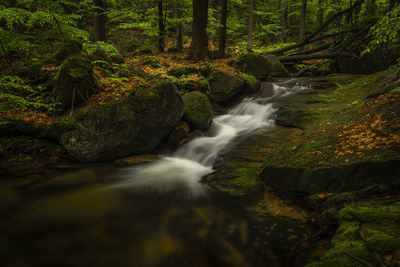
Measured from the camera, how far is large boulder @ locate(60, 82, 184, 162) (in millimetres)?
5555

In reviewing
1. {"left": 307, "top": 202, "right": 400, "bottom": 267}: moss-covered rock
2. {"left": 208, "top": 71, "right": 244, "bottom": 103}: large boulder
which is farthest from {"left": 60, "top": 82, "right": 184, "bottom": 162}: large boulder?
{"left": 307, "top": 202, "right": 400, "bottom": 267}: moss-covered rock

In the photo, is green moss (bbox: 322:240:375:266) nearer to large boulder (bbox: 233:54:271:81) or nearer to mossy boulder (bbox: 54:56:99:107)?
mossy boulder (bbox: 54:56:99:107)

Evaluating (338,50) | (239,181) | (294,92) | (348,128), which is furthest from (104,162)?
(338,50)

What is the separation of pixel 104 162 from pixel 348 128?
6.21 m

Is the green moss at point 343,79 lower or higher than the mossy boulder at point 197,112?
higher

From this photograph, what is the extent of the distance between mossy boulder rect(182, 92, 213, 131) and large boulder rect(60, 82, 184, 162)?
0.88m

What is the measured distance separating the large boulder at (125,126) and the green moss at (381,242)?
5462 millimetres

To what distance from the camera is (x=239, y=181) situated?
185 inches

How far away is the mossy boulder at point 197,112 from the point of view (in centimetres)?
764

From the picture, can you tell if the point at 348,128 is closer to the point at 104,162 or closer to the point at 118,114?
the point at 118,114

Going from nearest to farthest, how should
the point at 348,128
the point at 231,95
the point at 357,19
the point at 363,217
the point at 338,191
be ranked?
the point at 363,217, the point at 338,191, the point at 348,128, the point at 231,95, the point at 357,19

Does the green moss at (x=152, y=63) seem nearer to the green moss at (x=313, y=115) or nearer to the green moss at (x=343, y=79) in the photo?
the green moss at (x=313, y=115)

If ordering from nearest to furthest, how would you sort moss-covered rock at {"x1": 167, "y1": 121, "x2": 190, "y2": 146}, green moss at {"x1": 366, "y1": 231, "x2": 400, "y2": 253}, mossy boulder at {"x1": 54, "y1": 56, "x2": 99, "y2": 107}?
green moss at {"x1": 366, "y1": 231, "x2": 400, "y2": 253} < mossy boulder at {"x1": 54, "y1": 56, "x2": 99, "y2": 107} < moss-covered rock at {"x1": 167, "y1": 121, "x2": 190, "y2": 146}

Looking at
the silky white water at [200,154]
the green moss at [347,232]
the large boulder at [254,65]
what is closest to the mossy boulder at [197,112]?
the silky white water at [200,154]
